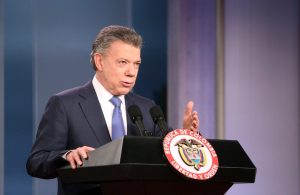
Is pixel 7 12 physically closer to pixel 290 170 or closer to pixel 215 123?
pixel 215 123

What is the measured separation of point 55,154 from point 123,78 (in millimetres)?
398

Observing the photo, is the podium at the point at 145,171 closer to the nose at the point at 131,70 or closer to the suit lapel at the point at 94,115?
the suit lapel at the point at 94,115

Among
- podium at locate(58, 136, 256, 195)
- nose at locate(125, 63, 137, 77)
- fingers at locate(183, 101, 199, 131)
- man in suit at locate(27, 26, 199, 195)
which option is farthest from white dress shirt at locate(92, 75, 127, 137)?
podium at locate(58, 136, 256, 195)

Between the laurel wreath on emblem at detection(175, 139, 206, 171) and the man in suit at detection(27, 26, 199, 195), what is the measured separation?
316 millimetres

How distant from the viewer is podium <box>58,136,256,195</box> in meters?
1.74

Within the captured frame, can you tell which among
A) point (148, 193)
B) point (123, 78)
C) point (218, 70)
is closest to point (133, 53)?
point (123, 78)

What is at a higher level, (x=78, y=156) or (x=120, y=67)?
(x=120, y=67)

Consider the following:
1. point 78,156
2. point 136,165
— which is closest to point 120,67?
point 78,156

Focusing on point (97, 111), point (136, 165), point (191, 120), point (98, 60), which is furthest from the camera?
point (98, 60)

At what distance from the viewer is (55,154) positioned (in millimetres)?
2086

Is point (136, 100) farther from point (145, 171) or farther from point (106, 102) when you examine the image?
point (145, 171)

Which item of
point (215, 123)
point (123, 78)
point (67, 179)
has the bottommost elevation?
point (215, 123)

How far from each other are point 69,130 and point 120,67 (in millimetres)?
290

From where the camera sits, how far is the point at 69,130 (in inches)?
89.3
